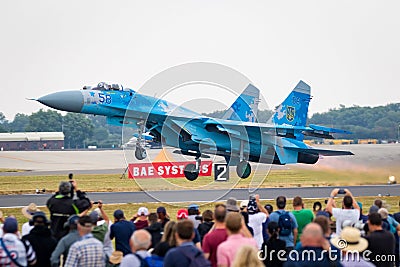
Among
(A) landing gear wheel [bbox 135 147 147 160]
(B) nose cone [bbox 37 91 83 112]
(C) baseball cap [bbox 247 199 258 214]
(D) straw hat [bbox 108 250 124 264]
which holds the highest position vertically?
(B) nose cone [bbox 37 91 83 112]

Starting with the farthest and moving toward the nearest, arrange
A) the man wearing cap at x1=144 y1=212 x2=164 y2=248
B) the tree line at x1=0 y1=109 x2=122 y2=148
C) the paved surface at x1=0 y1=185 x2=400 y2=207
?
the tree line at x1=0 y1=109 x2=122 y2=148 → the paved surface at x1=0 y1=185 x2=400 y2=207 → the man wearing cap at x1=144 y1=212 x2=164 y2=248

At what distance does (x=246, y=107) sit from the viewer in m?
30.8

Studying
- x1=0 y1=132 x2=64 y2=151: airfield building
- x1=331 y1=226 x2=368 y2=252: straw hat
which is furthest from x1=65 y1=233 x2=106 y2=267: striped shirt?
x1=0 y1=132 x2=64 y2=151: airfield building

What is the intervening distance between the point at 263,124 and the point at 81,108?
8.21 m

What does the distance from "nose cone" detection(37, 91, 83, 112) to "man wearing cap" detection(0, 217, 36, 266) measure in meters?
18.3

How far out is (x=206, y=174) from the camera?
35.6 meters

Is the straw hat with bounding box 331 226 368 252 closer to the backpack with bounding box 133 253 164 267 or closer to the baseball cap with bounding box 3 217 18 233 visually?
the backpack with bounding box 133 253 164 267

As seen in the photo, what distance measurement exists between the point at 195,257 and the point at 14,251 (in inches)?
97.3

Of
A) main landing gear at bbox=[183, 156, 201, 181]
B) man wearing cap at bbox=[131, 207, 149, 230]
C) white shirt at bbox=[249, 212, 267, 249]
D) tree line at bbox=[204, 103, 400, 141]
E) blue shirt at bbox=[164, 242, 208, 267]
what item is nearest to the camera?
blue shirt at bbox=[164, 242, 208, 267]

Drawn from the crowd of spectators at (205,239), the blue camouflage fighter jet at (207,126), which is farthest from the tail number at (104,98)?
the crowd of spectators at (205,239)

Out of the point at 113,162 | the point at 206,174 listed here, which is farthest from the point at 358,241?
the point at 113,162

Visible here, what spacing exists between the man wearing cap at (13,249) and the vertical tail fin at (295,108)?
2427 cm

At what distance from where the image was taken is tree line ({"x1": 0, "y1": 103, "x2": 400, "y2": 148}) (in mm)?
54969

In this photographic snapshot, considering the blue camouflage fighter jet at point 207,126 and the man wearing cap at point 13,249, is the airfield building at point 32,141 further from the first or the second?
the man wearing cap at point 13,249
